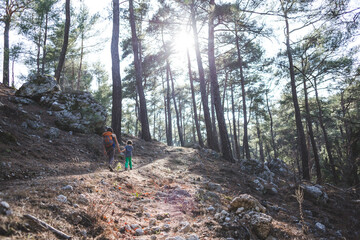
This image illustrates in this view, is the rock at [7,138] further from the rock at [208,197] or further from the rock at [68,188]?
the rock at [208,197]

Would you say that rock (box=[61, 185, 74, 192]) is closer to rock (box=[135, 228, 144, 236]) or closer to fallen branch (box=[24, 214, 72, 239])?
fallen branch (box=[24, 214, 72, 239])

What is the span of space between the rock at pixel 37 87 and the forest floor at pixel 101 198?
784mm

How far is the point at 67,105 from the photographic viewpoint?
8125mm

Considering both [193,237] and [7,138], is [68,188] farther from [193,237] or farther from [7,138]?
[7,138]

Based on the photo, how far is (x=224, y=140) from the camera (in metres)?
10.2

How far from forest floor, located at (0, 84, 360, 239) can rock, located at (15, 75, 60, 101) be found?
78cm

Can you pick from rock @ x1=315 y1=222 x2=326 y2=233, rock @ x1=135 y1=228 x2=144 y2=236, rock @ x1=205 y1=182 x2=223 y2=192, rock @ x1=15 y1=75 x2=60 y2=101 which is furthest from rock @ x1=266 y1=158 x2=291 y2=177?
rock @ x1=15 y1=75 x2=60 y2=101

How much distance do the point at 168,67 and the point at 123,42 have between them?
476 centimetres

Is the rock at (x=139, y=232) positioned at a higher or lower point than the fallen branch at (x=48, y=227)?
lower

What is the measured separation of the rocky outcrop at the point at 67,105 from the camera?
779 centimetres

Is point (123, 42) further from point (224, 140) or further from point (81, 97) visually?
point (224, 140)

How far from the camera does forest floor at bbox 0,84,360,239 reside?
2.37 m

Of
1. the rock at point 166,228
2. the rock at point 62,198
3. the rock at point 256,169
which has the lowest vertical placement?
the rock at point 256,169

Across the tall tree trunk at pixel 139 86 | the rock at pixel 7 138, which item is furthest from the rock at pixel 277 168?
the rock at pixel 7 138
